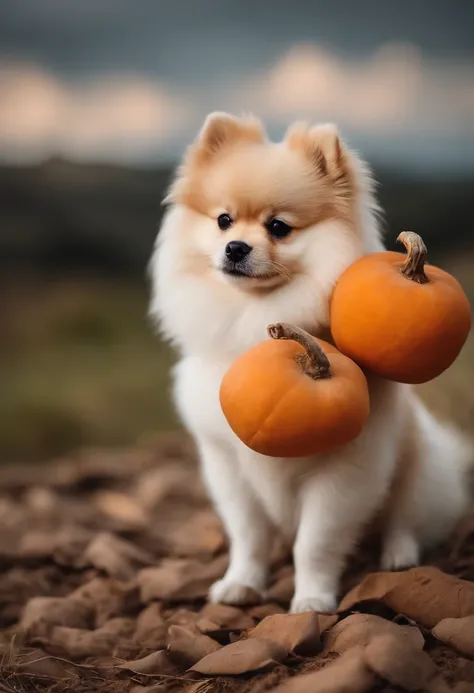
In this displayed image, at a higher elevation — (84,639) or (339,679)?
(339,679)

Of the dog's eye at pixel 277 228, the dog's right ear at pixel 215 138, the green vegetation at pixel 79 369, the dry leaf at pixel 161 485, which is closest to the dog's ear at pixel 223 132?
the dog's right ear at pixel 215 138

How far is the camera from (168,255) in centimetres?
204

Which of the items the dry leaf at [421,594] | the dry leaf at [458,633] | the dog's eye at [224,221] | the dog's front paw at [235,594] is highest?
the dog's eye at [224,221]

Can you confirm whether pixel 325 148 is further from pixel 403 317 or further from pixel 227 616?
pixel 227 616

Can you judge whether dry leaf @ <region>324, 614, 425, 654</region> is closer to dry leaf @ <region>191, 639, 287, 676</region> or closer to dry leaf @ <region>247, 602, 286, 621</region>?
dry leaf @ <region>191, 639, 287, 676</region>

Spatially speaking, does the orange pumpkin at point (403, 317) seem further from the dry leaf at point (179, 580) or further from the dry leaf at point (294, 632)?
the dry leaf at point (179, 580)

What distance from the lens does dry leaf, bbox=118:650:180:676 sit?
68.2 inches

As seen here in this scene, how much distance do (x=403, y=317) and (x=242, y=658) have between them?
0.78 metres

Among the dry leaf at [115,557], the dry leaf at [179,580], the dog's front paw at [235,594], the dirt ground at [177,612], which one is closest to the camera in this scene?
the dirt ground at [177,612]

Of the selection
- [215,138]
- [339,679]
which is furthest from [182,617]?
[215,138]

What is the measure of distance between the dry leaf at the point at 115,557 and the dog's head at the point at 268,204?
1.01 metres

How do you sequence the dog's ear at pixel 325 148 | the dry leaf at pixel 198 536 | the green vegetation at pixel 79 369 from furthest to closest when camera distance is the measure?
the green vegetation at pixel 79 369, the dry leaf at pixel 198 536, the dog's ear at pixel 325 148

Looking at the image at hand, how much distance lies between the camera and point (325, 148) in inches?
74.0

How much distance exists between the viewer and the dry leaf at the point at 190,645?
1.78m
